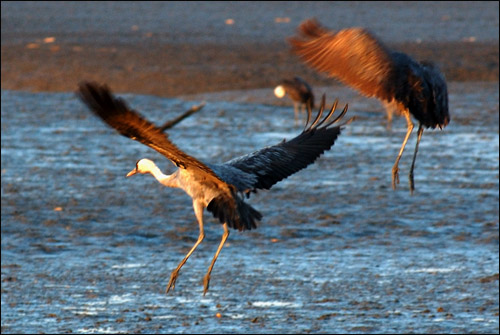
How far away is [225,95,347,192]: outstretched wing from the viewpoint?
568 centimetres

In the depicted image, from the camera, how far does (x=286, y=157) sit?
596cm

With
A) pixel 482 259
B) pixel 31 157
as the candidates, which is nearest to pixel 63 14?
pixel 31 157

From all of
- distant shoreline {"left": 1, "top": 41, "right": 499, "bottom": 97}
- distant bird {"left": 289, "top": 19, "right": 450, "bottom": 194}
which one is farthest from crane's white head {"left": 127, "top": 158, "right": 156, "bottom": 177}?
distant shoreline {"left": 1, "top": 41, "right": 499, "bottom": 97}

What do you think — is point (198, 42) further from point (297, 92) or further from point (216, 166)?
point (216, 166)

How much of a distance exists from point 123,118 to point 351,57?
2406 millimetres

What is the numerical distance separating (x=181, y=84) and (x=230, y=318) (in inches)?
551

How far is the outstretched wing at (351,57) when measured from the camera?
629 centimetres

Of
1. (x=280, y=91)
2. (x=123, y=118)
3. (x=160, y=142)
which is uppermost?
(x=123, y=118)

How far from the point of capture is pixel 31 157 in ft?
57.4

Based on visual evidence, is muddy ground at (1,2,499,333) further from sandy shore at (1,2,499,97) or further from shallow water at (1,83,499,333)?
sandy shore at (1,2,499,97)

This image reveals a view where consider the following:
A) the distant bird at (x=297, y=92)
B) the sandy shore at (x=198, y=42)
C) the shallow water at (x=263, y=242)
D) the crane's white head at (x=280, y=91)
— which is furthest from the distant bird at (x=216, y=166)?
the sandy shore at (x=198, y=42)

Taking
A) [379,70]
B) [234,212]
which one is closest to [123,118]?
[234,212]

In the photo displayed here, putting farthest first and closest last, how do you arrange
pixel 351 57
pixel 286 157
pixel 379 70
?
pixel 351 57
pixel 379 70
pixel 286 157

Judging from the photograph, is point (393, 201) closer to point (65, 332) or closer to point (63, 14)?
point (65, 332)
